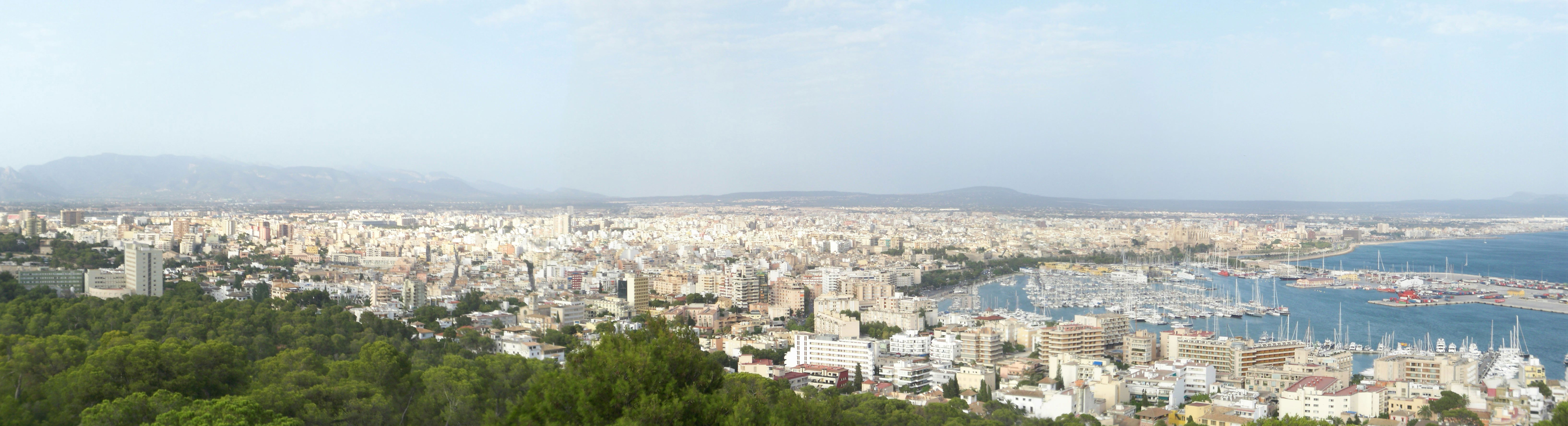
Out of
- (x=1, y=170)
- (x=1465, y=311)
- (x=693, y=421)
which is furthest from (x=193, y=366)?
(x=1, y=170)

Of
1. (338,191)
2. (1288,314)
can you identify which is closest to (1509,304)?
(1288,314)

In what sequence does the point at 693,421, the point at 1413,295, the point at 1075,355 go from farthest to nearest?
the point at 1413,295
the point at 1075,355
the point at 693,421

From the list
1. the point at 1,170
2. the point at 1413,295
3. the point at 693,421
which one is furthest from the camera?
the point at 1,170

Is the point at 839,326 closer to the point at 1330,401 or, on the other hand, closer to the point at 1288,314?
the point at 1330,401

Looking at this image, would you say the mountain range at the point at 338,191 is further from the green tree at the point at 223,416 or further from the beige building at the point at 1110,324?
the green tree at the point at 223,416

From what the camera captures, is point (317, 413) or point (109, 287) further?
point (109, 287)

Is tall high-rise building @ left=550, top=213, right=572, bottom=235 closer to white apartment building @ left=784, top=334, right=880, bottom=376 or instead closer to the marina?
the marina

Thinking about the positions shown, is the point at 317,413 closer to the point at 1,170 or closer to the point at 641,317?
the point at 641,317
